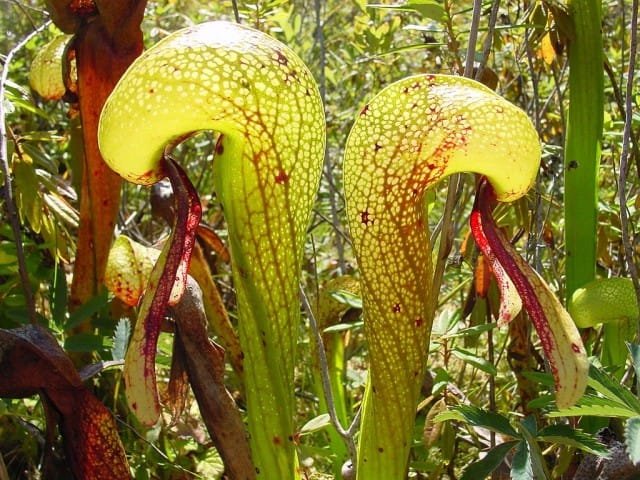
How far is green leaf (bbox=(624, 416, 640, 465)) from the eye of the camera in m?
0.83

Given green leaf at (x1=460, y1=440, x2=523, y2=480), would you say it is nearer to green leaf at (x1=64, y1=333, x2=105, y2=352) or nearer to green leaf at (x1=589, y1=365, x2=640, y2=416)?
green leaf at (x1=589, y1=365, x2=640, y2=416)

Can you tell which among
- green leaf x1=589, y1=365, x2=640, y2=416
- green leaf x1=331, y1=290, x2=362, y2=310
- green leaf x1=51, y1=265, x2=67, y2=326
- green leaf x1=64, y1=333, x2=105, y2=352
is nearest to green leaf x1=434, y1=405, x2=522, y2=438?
green leaf x1=589, y1=365, x2=640, y2=416

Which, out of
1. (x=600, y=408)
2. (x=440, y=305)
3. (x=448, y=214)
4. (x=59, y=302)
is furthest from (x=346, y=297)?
(x=600, y=408)

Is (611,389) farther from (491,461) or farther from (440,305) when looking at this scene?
(440,305)

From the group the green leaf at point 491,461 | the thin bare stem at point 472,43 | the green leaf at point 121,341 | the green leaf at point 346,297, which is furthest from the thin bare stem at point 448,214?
the green leaf at point 121,341

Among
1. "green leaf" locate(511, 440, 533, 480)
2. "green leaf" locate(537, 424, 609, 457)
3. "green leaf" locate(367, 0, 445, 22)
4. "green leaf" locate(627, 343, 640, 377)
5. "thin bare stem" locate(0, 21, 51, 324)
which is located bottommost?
"green leaf" locate(537, 424, 609, 457)

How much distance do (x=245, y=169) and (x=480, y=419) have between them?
0.48 m

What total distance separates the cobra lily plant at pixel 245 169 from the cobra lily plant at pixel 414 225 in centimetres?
9

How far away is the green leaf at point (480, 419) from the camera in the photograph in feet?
3.43

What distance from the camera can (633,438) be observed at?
87 cm

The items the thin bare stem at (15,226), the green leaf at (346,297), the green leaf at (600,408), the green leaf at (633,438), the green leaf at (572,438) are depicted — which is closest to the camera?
the green leaf at (633,438)

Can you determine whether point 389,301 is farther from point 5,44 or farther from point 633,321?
point 5,44

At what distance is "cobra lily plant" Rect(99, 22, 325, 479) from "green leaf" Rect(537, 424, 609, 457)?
369mm

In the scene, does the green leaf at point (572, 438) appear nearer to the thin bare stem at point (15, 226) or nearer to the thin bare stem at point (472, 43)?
the thin bare stem at point (472, 43)
